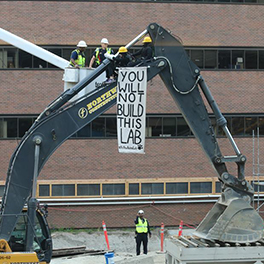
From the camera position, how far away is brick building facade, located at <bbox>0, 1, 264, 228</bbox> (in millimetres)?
26656

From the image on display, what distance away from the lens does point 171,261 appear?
1159 centimetres

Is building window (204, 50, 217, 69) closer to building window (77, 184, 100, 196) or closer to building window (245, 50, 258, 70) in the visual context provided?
building window (245, 50, 258, 70)

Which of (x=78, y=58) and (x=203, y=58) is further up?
(x=203, y=58)

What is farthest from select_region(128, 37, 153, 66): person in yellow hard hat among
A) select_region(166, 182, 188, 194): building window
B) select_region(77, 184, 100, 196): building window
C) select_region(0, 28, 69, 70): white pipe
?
select_region(166, 182, 188, 194): building window

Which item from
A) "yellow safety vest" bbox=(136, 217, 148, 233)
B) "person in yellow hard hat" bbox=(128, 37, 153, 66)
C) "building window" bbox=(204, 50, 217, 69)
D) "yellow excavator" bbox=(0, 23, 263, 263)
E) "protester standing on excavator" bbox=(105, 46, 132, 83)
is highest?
"building window" bbox=(204, 50, 217, 69)

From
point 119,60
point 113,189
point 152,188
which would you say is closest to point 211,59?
point 152,188

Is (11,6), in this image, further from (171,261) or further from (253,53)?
(171,261)

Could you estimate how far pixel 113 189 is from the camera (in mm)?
26656

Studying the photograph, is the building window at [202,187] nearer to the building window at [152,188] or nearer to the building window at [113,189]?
the building window at [152,188]

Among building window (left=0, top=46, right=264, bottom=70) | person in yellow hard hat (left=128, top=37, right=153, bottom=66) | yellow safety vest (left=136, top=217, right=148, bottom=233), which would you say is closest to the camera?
person in yellow hard hat (left=128, top=37, right=153, bottom=66)

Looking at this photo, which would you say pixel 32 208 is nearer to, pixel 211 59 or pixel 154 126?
pixel 154 126

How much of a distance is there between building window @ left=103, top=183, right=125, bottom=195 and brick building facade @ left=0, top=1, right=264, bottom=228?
39 centimetres

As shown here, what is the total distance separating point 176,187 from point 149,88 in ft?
15.2

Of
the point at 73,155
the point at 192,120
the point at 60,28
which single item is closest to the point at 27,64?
the point at 60,28
